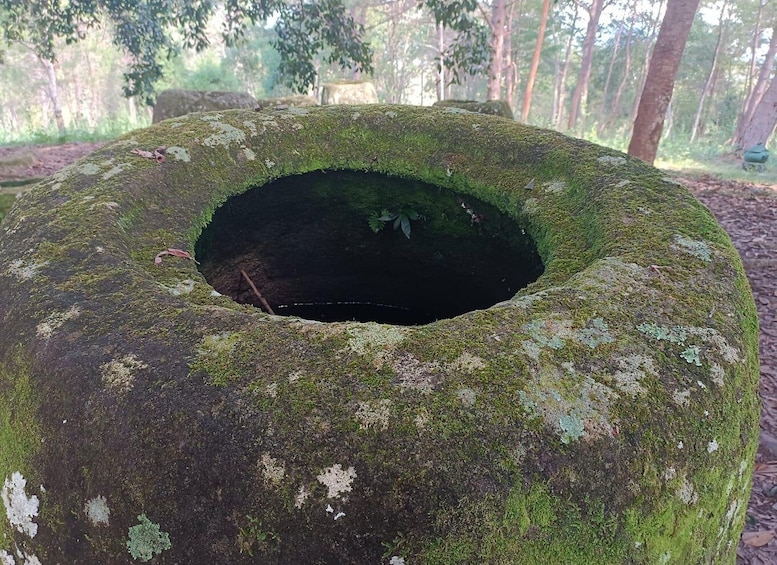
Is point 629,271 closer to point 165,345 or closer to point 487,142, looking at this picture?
point 487,142

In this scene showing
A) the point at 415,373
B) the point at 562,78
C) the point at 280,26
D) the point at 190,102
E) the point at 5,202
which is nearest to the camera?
the point at 415,373

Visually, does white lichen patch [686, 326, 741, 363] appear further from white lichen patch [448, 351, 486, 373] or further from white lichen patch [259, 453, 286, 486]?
white lichen patch [259, 453, 286, 486]

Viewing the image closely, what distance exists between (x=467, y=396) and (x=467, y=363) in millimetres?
126

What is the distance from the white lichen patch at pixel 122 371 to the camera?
143cm

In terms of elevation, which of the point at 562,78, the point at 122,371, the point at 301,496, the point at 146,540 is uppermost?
the point at 562,78

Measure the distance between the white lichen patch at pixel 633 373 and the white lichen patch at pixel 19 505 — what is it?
1630mm

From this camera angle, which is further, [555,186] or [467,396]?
[555,186]

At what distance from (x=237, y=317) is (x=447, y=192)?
1.77 m

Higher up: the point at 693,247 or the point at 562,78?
the point at 562,78

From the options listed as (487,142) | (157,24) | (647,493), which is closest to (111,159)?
(487,142)

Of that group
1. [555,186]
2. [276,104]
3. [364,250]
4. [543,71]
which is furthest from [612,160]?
[543,71]

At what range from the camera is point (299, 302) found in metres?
4.10

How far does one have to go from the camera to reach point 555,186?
8.84 ft

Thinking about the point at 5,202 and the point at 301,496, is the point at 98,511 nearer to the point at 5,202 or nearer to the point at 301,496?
the point at 301,496
